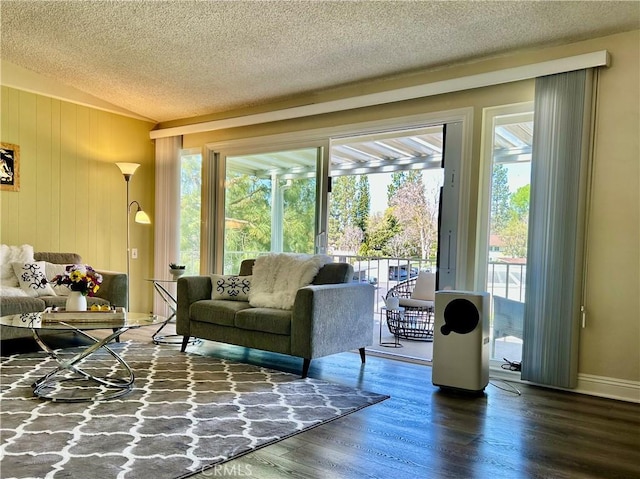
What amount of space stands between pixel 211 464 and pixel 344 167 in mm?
5000

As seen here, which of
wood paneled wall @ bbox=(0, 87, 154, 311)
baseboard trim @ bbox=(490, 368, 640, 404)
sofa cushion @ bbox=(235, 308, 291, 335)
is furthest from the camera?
wood paneled wall @ bbox=(0, 87, 154, 311)

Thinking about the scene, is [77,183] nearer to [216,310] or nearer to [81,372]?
[216,310]

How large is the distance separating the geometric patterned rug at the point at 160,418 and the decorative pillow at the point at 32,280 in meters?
0.77

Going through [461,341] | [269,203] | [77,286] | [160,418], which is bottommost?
[160,418]

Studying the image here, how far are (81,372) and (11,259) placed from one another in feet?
6.65

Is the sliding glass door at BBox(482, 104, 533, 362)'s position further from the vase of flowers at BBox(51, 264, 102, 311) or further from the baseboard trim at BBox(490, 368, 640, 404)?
the vase of flowers at BBox(51, 264, 102, 311)

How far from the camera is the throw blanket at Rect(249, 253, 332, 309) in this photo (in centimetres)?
409

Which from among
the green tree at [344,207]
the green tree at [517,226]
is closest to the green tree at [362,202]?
the green tree at [344,207]

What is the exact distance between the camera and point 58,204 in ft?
18.1

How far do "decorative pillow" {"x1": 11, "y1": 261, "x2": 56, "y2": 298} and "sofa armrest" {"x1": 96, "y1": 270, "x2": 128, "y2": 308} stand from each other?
43 centimetres

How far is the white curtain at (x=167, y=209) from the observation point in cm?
622

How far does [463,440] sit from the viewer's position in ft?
8.36

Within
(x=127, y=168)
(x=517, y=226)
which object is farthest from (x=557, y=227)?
(x=127, y=168)

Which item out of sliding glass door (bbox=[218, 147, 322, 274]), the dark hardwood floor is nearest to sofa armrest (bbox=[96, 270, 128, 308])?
sliding glass door (bbox=[218, 147, 322, 274])
